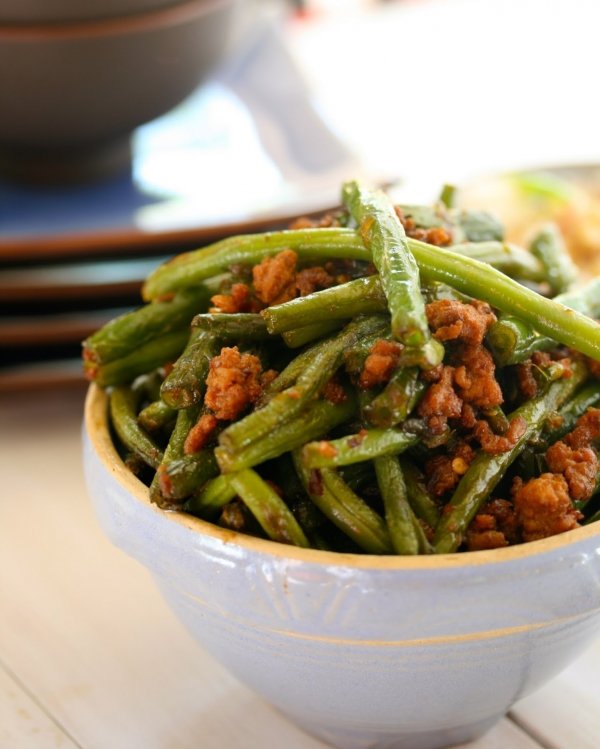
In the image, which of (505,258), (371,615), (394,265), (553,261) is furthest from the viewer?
(553,261)

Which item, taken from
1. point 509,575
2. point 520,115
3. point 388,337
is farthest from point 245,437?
point 520,115

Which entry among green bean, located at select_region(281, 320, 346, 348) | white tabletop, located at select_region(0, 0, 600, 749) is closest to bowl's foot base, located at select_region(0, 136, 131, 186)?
white tabletop, located at select_region(0, 0, 600, 749)

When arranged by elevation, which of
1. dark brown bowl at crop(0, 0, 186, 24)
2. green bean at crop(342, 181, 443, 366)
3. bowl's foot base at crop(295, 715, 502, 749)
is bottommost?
bowl's foot base at crop(295, 715, 502, 749)

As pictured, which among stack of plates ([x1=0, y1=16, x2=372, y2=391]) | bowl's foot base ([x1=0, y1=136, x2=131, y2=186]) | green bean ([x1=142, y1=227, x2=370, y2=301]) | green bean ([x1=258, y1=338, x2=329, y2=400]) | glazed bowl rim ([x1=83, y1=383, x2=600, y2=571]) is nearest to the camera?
glazed bowl rim ([x1=83, y1=383, x2=600, y2=571])

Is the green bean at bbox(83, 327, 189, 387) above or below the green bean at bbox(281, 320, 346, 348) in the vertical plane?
below

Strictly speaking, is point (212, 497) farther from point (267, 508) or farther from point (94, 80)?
point (94, 80)

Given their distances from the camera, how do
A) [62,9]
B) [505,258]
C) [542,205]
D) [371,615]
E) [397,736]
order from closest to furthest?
[371,615] → [397,736] → [505,258] → [62,9] → [542,205]

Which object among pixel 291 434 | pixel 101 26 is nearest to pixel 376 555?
pixel 291 434

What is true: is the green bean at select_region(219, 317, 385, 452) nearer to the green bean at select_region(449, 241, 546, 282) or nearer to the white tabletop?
the green bean at select_region(449, 241, 546, 282)
